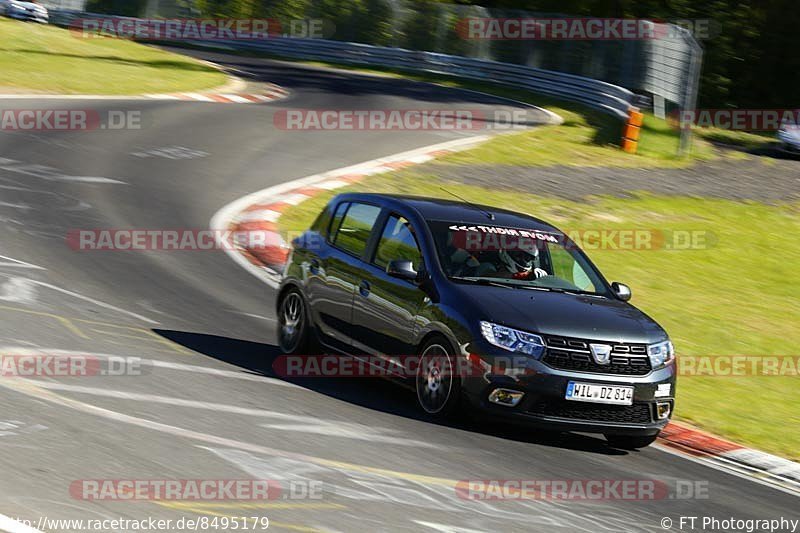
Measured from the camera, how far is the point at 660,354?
9.40m

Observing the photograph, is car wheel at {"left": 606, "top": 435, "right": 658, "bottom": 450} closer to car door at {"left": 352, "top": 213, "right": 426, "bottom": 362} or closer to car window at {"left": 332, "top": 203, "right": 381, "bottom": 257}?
car door at {"left": 352, "top": 213, "right": 426, "bottom": 362}

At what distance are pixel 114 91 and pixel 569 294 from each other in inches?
862

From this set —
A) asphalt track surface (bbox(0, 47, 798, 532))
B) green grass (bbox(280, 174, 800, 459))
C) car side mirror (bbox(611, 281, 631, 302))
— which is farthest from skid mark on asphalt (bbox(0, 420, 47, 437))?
green grass (bbox(280, 174, 800, 459))

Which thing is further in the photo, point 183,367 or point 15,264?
point 15,264

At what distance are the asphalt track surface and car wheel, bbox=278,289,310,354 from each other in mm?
218

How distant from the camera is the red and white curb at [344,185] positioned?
9.65 metres

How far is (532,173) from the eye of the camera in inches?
953

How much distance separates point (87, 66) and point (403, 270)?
25.4m

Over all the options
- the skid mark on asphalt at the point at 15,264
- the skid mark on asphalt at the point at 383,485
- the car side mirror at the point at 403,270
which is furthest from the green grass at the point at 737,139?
the skid mark on asphalt at the point at 383,485

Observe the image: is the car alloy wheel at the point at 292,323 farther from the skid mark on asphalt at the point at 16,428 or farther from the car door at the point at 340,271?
the skid mark on asphalt at the point at 16,428

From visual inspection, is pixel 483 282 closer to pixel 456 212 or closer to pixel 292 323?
pixel 456 212

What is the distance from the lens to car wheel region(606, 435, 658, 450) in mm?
9602

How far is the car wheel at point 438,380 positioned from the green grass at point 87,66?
1998 centimetres

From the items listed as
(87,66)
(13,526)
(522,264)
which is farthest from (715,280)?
(87,66)
